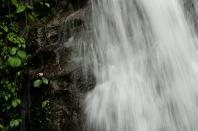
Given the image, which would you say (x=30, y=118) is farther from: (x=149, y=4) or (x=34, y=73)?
(x=149, y=4)

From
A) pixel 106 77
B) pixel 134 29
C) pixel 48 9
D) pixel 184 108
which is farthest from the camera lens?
pixel 48 9

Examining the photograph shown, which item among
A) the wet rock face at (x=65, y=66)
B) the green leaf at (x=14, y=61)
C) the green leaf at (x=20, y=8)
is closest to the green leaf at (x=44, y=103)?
the wet rock face at (x=65, y=66)

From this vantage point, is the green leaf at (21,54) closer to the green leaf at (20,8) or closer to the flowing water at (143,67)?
the green leaf at (20,8)

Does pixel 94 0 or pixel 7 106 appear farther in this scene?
pixel 94 0

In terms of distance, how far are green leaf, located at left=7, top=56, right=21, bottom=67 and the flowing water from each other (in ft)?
2.97

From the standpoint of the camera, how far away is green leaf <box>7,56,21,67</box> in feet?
14.7

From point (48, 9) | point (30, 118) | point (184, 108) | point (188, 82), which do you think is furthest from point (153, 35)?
point (30, 118)

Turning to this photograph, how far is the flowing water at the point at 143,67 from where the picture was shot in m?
3.92

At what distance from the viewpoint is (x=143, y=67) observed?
168 inches

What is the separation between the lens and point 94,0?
15.6 feet

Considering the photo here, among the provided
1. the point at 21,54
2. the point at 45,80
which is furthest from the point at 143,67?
the point at 21,54

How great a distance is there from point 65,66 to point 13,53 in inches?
28.8

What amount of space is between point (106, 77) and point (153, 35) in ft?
2.70

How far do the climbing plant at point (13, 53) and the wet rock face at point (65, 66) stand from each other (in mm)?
199
